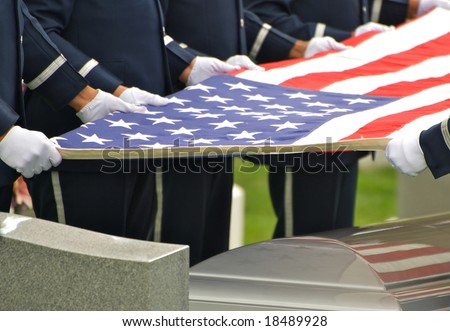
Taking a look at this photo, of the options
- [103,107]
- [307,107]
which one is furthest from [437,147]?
[103,107]

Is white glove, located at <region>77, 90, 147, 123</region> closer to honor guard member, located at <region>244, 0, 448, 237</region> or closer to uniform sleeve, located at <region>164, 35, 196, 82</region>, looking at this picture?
Answer: uniform sleeve, located at <region>164, 35, 196, 82</region>

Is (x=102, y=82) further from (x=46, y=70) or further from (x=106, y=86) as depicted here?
(x=46, y=70)

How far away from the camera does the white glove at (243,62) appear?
4637mm

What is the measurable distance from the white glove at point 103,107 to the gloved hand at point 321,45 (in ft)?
4.14

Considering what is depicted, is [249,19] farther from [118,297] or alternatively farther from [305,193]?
[118,297]

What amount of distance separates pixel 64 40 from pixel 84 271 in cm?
120

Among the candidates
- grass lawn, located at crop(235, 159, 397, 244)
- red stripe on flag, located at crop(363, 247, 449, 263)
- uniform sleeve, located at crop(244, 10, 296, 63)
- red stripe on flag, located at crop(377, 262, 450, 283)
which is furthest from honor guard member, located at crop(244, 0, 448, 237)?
grass lawn, located at crop(235, 159, 397, 244)

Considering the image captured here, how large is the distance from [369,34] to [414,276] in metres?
1.80

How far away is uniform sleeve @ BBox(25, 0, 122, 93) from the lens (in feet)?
13.3

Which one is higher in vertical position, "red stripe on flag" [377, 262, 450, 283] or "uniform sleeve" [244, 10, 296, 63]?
"uniform sleeve" [244, 10, 296, 63]

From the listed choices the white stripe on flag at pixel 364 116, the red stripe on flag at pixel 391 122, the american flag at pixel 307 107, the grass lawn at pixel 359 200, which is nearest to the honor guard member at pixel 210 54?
the american flag at pixel 307 107

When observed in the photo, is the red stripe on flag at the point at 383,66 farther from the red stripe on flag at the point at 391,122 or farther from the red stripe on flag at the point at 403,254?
the red stripe on flag at the point at 403,254

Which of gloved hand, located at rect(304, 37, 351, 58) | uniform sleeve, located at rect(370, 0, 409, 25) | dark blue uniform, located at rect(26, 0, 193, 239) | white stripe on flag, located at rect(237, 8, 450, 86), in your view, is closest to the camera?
dark blue uniform, located at rect(26, 0, 193, 239)
